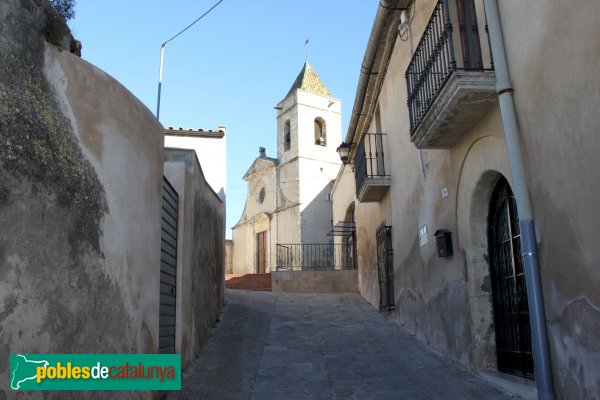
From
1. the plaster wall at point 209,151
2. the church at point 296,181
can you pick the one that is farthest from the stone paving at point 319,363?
the church at point 296,181

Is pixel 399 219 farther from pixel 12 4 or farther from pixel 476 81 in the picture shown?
pixel 12 4

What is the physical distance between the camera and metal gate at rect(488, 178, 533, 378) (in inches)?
226

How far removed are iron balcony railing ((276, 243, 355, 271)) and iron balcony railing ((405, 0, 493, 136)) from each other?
56.9 ft

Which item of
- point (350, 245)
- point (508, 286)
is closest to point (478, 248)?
point (508, 286)

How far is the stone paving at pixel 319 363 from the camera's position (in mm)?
6137

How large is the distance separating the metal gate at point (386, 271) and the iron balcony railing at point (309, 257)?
38.6ft

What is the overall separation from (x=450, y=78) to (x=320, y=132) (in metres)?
27.0

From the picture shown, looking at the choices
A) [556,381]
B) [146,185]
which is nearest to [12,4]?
[146,185]

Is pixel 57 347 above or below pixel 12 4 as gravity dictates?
below

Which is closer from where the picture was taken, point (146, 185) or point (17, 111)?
point (17, 111)

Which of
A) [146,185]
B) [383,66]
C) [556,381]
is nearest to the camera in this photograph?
[556,381]

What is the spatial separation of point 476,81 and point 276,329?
20.9ft

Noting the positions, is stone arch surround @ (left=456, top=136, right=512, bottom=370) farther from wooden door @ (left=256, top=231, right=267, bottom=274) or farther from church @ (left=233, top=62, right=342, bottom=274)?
wooden door @ (left=256, top=231, right=267, bottom=274)

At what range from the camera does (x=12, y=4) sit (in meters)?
3.54
